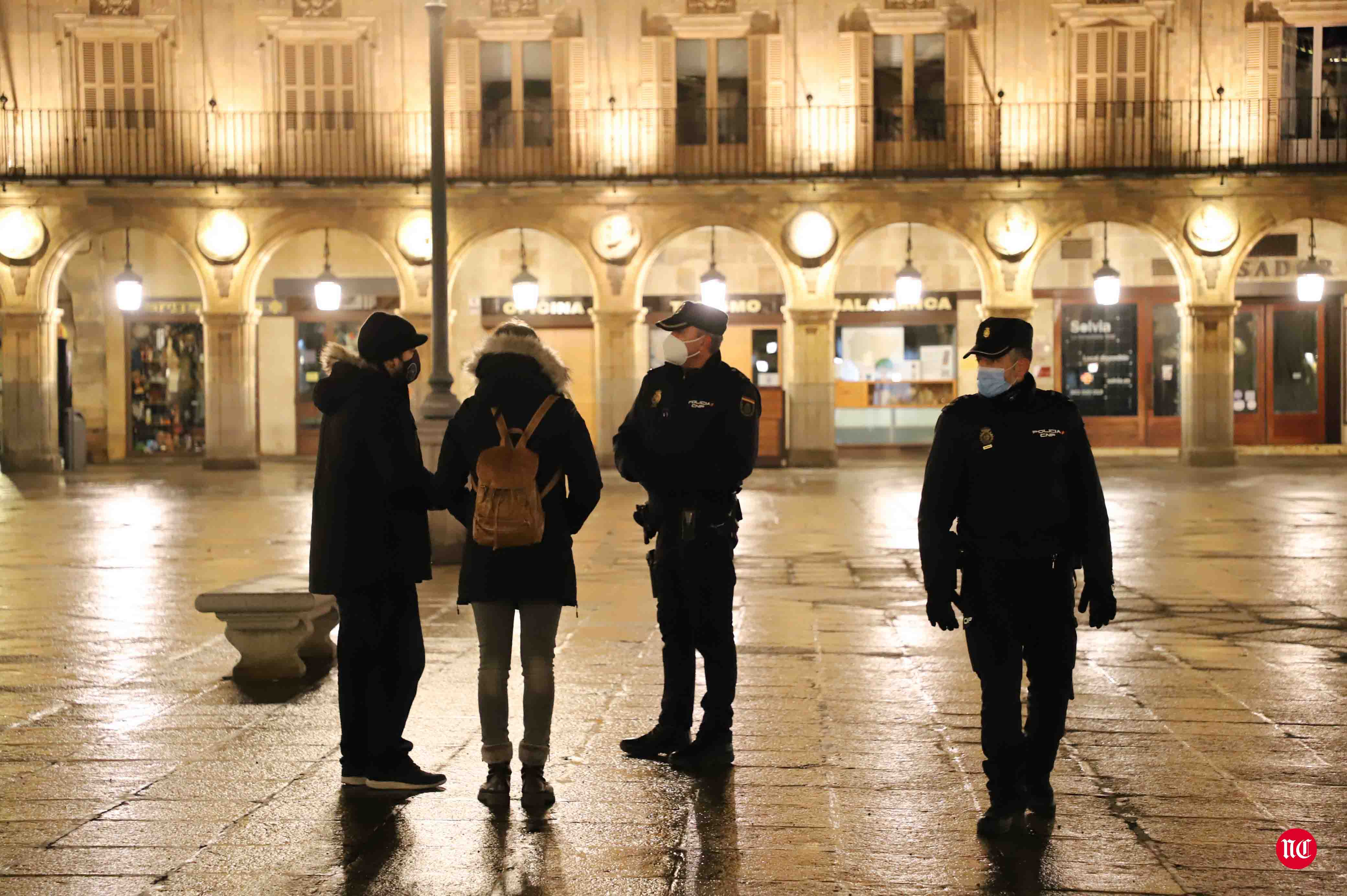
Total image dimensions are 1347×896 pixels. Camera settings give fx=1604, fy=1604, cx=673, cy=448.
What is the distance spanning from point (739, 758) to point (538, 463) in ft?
4.85

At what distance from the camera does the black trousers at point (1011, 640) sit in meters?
5.12

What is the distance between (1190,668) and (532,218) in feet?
64.4

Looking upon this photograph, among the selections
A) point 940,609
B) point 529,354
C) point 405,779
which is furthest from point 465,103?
point 940,609

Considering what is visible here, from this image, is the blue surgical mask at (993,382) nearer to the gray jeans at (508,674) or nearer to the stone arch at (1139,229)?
the gray jeans at (508,674)

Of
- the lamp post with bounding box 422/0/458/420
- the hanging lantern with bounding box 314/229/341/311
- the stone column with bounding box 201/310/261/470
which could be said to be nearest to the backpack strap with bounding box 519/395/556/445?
the lamp post with bounding box 422/0/458/420

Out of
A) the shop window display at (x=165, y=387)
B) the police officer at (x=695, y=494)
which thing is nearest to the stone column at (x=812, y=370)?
the shop window display at (x=165, y=387)

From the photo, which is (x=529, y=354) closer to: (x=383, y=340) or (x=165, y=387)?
(x=383, y=340)

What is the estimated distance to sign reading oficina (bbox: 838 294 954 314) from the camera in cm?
2866

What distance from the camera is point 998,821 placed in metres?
5.05

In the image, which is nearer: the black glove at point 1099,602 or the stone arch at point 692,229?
the black glove at point 1099,602

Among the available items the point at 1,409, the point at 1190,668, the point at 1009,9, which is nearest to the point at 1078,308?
the point at 1009,9

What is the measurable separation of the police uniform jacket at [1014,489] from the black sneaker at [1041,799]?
72 centimetres

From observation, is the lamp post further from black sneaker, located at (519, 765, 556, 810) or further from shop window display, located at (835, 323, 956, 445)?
shop window display, located at (835, 323, 956, 445)

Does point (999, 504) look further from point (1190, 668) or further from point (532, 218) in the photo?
point (532, 218)
